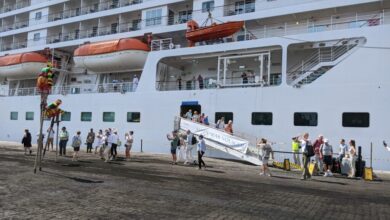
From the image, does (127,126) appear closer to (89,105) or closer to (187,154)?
(89,105)

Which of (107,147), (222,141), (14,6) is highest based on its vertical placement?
(14,6)

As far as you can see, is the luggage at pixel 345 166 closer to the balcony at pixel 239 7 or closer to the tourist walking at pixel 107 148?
the tourist walking at pixel 107 148

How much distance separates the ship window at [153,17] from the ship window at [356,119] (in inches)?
587

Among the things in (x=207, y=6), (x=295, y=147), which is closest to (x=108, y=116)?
(x=207, y=6)

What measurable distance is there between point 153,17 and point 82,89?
28.7ft

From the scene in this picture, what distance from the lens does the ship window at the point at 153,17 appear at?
2658cm

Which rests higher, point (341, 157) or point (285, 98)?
point (285, 98)

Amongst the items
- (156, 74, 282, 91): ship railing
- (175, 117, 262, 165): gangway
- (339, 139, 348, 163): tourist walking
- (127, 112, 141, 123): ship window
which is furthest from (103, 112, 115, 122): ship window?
(339, 139, 348, 163): tourist walking

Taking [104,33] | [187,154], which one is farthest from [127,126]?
[104,33]

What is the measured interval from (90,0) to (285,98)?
21.1 metres

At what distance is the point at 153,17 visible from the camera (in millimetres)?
26844

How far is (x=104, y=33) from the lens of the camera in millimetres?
30047

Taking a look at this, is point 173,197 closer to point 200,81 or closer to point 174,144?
point 174,144

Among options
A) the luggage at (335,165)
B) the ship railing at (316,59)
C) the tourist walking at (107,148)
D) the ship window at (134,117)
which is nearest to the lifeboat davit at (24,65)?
the ship window at (134,117)
